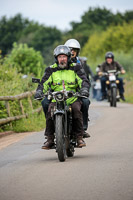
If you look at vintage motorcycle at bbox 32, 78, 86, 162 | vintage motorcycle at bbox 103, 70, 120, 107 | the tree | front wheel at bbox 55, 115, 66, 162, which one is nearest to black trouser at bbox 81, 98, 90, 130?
vintage motorcycle at bbox 32, 78, 86, 162

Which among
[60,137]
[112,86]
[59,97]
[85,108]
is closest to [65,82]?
[59,97]

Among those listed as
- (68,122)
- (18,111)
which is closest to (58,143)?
(68,122)

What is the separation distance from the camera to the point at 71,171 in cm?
783

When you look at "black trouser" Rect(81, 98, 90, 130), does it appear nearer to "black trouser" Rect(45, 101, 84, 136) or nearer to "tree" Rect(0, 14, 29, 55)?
"black trouser" Rect(45, 101, 84, 136)

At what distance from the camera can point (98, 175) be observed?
24.3 feet

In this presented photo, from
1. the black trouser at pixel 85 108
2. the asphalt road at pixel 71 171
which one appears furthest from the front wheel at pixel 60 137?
the black trouser at pixel 85 108

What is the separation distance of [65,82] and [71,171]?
6.44 ft

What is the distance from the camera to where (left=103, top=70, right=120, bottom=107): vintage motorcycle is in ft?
72.2

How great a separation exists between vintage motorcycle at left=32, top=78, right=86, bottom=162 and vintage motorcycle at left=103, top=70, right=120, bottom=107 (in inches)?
502

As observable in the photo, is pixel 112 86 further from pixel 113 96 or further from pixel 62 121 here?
pixel 62 121

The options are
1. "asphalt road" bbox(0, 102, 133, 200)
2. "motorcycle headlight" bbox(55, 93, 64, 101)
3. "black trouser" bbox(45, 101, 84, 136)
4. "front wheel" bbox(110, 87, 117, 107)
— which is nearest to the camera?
"asphalt road" bbox(0, 102, 133, 200)

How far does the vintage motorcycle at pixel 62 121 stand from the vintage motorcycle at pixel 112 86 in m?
12.7

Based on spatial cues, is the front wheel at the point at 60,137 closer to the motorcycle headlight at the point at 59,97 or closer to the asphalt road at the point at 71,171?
the asphalt road at the point at 71,171

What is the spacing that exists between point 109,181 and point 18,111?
1007 centimetres
